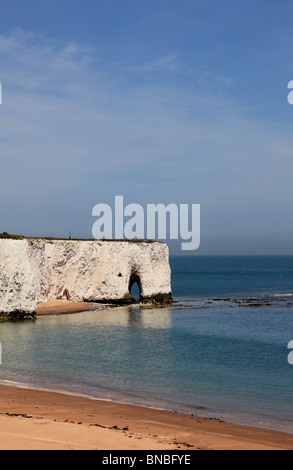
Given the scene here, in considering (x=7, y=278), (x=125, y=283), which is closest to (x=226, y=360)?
(x=7, y=278)

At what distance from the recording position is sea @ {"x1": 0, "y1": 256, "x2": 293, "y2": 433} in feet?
55.1

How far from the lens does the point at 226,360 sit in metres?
23.8

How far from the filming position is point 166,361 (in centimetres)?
2353

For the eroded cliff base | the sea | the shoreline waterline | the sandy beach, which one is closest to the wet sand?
the sandy beach

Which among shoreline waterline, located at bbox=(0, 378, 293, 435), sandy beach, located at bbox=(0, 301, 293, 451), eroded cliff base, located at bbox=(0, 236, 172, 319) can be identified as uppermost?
eroded cliff base, located at bbox=(0, 236, 172, 319)

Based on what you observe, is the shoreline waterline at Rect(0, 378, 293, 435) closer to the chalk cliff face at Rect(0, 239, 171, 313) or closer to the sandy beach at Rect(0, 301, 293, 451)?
the sandy beach at Rect(0, 301, 293, 451)

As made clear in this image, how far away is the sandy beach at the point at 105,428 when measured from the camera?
10.4 metres

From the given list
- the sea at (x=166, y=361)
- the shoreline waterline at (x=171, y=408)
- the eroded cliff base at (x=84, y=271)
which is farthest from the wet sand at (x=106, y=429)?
the eroded cliff base at (x=84, y=271)

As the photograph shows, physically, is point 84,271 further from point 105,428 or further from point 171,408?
point 105,428

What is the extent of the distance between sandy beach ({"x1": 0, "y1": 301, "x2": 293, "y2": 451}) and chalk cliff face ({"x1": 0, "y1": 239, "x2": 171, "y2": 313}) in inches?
1032

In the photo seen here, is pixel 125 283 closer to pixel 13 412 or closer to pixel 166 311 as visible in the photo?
pixel 166 311

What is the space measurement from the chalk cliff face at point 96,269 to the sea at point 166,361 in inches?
276

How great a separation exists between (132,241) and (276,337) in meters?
24.3

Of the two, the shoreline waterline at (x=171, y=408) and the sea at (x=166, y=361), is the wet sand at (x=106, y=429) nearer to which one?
the shoreline waterline at (x=171, y=408)
